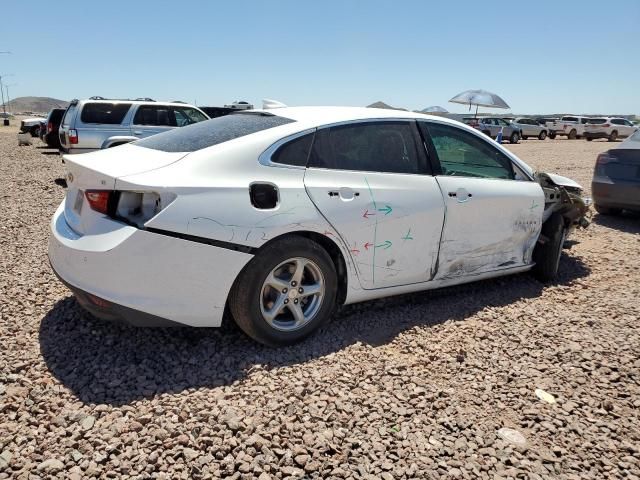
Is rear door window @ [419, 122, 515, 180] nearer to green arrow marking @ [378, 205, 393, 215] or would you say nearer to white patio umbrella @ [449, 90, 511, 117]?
green arrow marking @ [378, 205, 393, 215]

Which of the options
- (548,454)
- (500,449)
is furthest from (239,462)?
(548,454)

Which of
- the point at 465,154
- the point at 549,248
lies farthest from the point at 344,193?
the point at 549,248

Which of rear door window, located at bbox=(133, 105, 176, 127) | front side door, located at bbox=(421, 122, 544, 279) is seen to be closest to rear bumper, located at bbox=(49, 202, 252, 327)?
front side door, located at bbox=(421, 122, 544, 279)

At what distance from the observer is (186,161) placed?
120 inches

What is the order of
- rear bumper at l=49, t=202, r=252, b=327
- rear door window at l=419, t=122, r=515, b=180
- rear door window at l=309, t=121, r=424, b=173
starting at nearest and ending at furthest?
rear bumper at l=49, t=202, r=252, b=327 → rear door window at l=309, t=121, r=424, b=173 → rear door window at l=419, t=122, r=515, b=180

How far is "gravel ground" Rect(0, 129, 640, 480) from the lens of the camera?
2350 mm

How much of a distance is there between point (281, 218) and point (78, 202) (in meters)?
1.30

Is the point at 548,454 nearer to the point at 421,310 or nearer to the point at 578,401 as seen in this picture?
the point at 578,401

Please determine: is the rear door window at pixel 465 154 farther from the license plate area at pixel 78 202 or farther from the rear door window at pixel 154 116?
the rear door window at pixel 154 116

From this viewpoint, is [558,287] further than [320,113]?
Yes

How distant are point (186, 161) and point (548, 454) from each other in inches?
99.4

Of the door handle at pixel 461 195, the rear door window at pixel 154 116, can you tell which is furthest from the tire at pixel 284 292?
the rear door window at pixel 154 116

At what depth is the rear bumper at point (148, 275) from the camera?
9.18 feet

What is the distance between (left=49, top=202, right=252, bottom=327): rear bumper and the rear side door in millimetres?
10243
